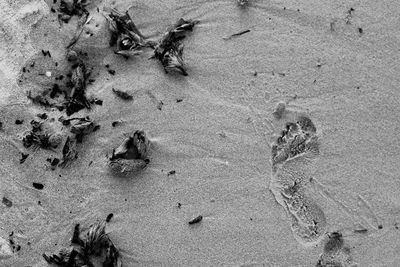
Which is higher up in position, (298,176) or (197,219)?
(298,176)

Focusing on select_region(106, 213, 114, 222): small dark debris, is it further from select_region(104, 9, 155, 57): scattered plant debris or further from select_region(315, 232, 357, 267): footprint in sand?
select_region(315, 232, 357, 267): footprint in sand

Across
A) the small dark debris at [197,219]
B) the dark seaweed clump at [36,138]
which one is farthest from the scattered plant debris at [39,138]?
the small dark debris at [197,219]

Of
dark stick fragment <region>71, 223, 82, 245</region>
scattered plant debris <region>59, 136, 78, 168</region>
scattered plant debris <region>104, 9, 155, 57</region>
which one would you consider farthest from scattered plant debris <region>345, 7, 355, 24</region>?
dark stick fragment <region>71, 223, 82, 245</region>

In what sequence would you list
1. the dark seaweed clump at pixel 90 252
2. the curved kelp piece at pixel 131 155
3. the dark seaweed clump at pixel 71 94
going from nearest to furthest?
the dark seaweed clump at pixel 90 252 → the curved kelp piece at pixel 131 155 → the dark seaweed clump at pixel 71 94

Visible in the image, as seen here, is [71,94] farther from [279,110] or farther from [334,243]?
[334,243]

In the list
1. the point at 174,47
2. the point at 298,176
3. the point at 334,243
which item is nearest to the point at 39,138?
the point at 174,47

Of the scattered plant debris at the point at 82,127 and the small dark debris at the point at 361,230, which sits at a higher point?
the scattered plant debris at the point at 82,127

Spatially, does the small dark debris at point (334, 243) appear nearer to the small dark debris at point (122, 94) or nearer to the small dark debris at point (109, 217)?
the small dark debris at point (109, 217)
